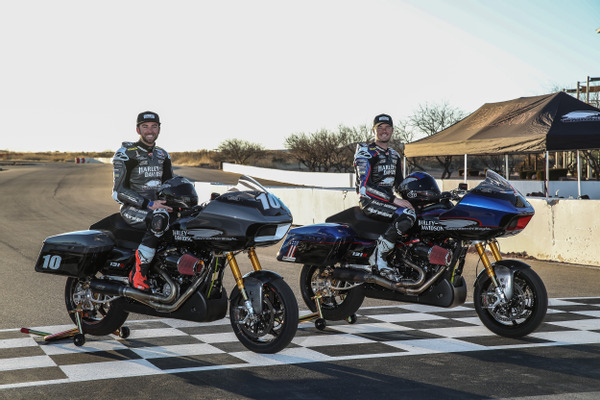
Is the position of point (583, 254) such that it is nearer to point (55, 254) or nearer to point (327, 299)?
point (327, 299)

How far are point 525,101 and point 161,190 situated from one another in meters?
19.2

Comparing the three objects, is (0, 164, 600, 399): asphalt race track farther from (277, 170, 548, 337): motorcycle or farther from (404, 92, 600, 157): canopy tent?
(404, 92, 600, 157): canopy tent

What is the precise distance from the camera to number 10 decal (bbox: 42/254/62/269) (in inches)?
282

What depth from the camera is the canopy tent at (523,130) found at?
66.3 feet

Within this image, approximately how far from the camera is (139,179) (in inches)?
284

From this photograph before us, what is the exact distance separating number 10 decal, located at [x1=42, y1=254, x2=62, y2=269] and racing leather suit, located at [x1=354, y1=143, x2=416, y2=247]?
121 inches

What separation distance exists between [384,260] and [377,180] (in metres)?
0.94

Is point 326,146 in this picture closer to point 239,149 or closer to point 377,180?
point 239,149

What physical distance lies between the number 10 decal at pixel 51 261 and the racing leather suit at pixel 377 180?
10.1 ft

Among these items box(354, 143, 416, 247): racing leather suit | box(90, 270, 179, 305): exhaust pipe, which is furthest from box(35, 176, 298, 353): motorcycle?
box(354, 143, 416, 247): racing leather suit

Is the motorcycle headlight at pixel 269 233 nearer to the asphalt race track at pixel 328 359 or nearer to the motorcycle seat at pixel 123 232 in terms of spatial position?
the asphalt race track at pixel 328 359

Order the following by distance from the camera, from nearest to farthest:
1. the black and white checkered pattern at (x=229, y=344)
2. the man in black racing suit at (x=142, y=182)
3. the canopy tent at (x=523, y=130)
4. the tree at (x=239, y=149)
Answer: the black and white checkered pattern at (x=229, y=344) < the man in black racing suit at (x=142, y=182) < the canopy tent at (x=523, y=130) < the tree at (x=239, y=149)

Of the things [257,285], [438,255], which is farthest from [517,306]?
[257,285]

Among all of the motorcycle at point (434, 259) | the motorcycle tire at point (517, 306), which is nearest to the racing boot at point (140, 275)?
the motorcycle at point (434, 259)
